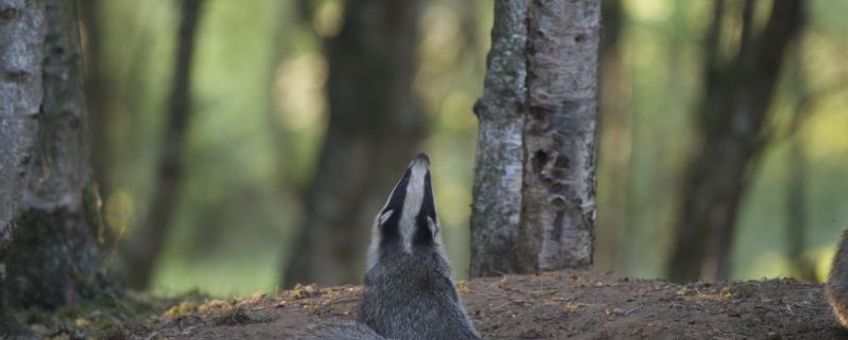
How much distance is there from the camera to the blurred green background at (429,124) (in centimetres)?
2194

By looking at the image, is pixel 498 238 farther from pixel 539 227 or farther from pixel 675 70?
pixel 675 70

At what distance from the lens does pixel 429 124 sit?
24.4 metres

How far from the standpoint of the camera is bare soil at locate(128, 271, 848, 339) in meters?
8.33

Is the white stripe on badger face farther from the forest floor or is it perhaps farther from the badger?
the forest floor

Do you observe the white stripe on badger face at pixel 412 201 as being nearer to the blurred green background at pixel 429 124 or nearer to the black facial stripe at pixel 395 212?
the black facial stripe at pixel 395 212

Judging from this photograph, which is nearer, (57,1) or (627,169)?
(57,1)

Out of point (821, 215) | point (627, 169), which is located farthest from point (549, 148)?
point (821, 215)

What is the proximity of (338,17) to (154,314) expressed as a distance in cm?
938

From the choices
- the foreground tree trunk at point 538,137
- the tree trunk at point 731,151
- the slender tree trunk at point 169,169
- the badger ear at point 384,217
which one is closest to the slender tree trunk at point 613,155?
the tree trunk at point 731,151

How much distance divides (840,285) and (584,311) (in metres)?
1.57

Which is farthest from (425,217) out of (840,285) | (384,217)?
(840,285)

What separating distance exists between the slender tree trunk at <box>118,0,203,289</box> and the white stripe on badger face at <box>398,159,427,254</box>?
9885mm

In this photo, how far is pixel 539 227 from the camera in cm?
1012

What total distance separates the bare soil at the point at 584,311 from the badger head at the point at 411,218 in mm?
595
